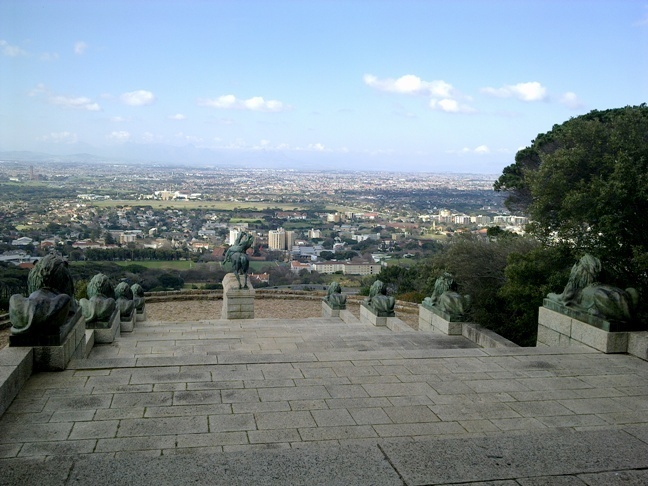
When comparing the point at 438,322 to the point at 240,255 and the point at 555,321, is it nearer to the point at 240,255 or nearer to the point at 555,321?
the point at 555,321

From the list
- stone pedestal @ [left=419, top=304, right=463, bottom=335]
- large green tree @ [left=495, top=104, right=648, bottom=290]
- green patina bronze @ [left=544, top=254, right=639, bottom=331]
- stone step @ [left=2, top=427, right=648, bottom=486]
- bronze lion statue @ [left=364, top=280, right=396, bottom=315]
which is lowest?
bronze lion statue @ [left=364, top=280, right=396, bottom=315]

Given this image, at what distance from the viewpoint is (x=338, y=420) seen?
488 cm

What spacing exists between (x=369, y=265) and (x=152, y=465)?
2978 cm

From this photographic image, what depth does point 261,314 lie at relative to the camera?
19125mm

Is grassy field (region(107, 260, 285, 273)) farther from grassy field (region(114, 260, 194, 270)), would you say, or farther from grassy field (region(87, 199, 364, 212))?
grassy field (region(87, 199, 364, 212))

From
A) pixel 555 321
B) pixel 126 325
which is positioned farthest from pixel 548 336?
pixel 126 325

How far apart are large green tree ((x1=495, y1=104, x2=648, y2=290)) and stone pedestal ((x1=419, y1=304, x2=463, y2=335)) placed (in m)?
3.91

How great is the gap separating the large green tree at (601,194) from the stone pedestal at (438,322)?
3.91 meters

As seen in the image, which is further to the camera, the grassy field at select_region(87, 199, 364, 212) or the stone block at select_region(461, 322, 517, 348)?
the grassy field at select_region(87, 199, 364, 212)

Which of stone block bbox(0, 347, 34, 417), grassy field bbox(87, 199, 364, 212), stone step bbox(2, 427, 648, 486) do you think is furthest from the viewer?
grassy field bbox(87, 199, 364, 212)

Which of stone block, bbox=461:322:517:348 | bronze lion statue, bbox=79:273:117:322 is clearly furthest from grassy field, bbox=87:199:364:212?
stone block, bbox=461:322:517:348

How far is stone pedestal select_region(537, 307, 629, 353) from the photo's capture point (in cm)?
738

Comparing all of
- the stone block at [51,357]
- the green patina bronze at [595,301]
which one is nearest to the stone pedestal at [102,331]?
the stone block at [51,357]

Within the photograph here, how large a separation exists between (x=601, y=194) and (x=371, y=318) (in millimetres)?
5170
